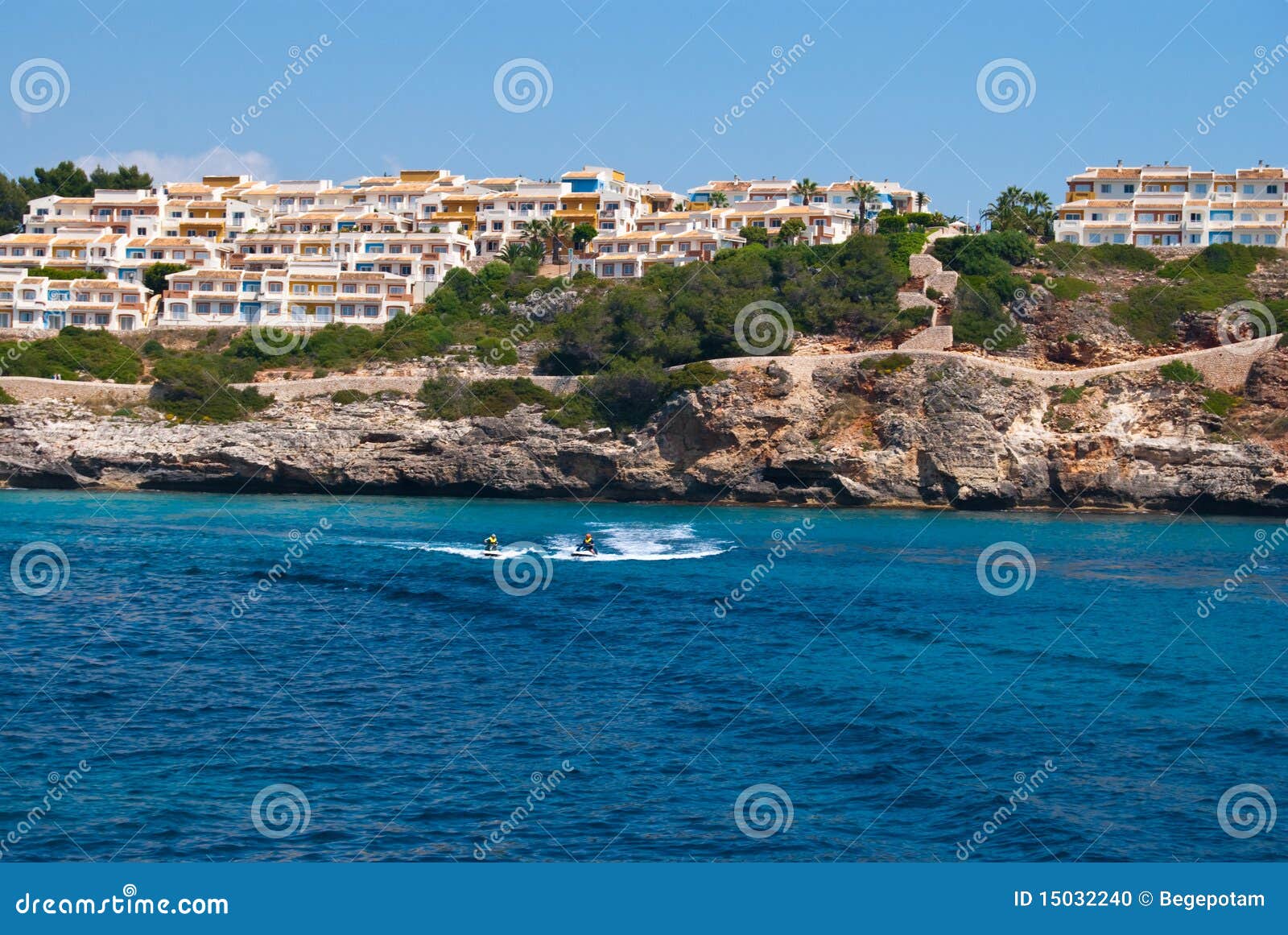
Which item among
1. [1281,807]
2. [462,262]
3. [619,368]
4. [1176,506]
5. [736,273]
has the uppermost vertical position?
[462,262]

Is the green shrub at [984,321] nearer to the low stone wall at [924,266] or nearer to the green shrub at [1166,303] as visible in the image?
the low stone wall at [924,266]

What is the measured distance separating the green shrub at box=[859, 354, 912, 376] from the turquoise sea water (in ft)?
45.3

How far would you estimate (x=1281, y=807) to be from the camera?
63.6 feet

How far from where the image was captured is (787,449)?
55219 millimetres

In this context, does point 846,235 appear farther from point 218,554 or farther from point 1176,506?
point 218,554

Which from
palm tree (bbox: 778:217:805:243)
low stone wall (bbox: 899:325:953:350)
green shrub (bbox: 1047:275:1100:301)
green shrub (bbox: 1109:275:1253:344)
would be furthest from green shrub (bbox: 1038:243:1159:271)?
palm tree (bbox: 778:217:805:243)

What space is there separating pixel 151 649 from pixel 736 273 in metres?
44.0

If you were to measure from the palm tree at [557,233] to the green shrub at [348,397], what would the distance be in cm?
2713

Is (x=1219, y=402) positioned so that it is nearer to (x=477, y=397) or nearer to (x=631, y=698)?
(x=477, y=397)

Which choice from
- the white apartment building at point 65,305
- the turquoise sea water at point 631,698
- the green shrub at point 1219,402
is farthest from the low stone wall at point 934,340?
the white apartment building at point 65,305

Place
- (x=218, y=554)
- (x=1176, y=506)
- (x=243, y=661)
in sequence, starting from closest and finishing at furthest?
(x=243, y=661) < (x=218, y=554) < (x=1176, y=506)

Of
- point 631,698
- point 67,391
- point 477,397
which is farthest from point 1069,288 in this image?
point 631,698

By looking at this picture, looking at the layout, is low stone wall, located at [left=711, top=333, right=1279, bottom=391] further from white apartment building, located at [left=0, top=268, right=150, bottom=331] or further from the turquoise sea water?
white apartment building, located at [left=0, top=268, right=150, bottom=331]

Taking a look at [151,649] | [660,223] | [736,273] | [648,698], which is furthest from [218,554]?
[660,223]
